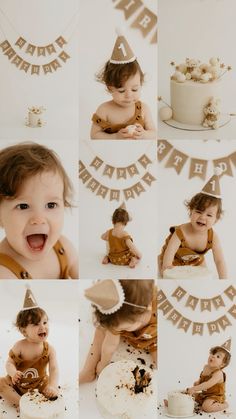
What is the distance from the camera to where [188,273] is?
1744 millimetres

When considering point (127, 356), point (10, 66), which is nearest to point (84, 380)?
point (127, 356)

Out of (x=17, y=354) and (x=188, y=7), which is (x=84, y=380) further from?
(x=188, y=7)

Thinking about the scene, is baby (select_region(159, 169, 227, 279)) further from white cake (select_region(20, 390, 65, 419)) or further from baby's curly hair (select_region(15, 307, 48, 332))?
white cake (select_region(20, 390, 65, 419))

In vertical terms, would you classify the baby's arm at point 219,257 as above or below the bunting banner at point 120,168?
below

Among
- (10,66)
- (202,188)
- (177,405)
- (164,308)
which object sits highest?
(10,66)

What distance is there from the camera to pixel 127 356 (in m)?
1.77

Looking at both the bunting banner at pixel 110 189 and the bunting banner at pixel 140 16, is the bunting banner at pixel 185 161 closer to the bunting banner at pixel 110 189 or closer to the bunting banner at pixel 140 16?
the bunting banner at pixel 110 189

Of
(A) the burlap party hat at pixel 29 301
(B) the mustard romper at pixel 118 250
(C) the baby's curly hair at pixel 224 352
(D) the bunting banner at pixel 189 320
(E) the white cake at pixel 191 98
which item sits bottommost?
(C) the baby's curly hair at pixel 224 352

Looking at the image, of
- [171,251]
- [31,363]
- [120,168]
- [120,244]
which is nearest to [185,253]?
[171,251]

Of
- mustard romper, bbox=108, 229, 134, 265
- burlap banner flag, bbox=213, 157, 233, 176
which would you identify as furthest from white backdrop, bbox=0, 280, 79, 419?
burlap banner flag, bbox=213, 157, 233, 176

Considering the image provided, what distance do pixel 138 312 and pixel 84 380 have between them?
8.6 inches

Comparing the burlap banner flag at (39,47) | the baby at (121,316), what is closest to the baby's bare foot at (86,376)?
the baby at (121,316)

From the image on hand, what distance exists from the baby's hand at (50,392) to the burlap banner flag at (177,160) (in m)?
0.62

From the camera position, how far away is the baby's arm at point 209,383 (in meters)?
1.75
